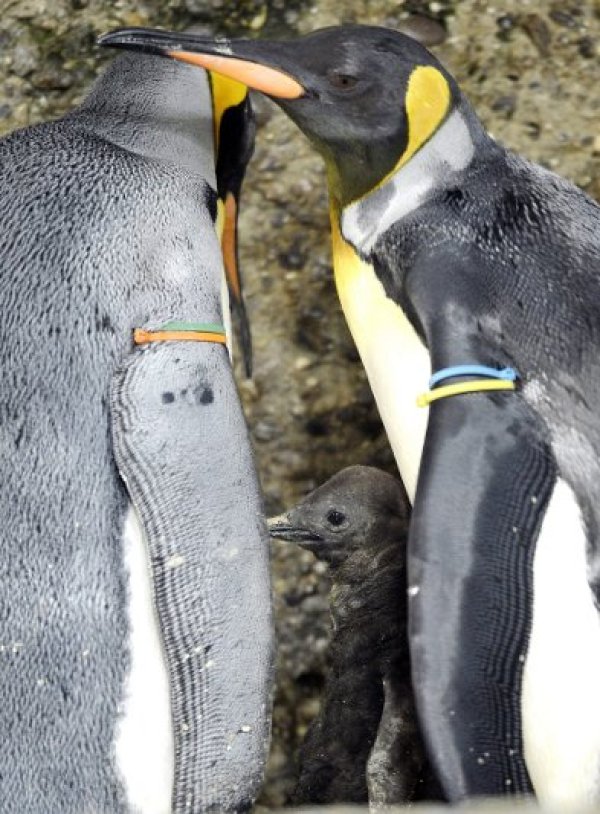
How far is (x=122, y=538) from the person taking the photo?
2135 millimetres

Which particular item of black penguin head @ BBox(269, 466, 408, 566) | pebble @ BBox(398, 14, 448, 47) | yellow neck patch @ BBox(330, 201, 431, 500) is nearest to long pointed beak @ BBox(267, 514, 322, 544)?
black penguin head @ BBox(269, 466, 408, 566)

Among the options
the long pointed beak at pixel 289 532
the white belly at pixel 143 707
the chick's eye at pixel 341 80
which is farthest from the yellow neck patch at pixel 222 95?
the white belly at pixel 143 707

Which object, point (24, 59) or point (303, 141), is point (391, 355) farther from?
point (24, 59)

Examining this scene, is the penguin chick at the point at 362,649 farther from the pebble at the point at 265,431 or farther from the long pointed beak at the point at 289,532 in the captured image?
the pebble at the point at 265,431

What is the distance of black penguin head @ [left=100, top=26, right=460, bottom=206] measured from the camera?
229cm

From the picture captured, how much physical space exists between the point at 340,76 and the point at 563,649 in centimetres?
88

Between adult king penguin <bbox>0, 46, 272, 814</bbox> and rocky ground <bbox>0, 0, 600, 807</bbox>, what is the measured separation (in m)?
0.98

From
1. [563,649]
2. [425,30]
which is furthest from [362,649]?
[425,30]

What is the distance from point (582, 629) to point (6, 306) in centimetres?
91

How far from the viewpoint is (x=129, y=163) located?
2340 mm

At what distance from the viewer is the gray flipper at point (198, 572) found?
2127 mm

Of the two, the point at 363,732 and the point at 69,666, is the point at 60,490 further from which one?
the point at 363,732

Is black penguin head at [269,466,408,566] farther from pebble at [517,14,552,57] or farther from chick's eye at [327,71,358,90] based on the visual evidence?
pebble at [517,14,552,57]

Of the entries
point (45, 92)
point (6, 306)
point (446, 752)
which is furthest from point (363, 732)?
point (45, 92)
